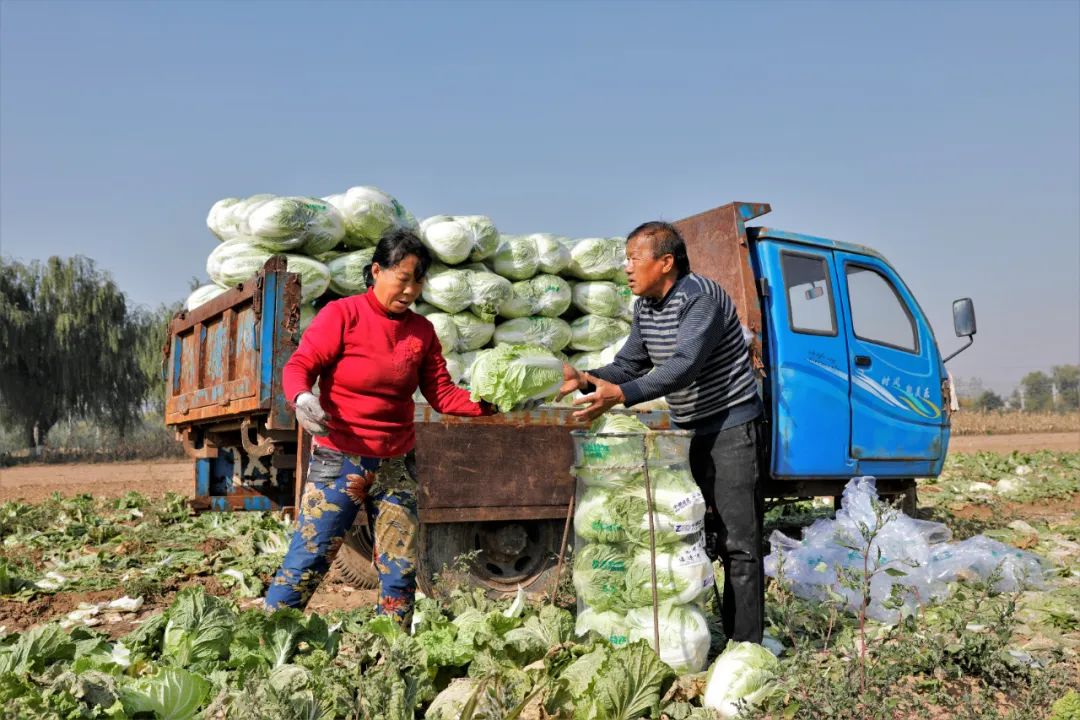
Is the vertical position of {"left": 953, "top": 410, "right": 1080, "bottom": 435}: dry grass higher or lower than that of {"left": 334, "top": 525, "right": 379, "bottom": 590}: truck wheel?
higher

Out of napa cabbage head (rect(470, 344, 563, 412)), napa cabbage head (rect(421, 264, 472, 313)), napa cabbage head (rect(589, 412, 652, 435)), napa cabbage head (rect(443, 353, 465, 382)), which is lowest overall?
napa cabbage head (rect(589, 412, 652, 435))

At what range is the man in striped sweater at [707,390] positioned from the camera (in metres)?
3.77

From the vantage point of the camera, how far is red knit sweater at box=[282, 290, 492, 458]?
360cm

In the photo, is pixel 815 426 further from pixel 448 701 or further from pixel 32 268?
pixel 32 268

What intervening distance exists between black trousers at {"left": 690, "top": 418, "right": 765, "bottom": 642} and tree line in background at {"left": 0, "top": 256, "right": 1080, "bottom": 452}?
90.8 ft

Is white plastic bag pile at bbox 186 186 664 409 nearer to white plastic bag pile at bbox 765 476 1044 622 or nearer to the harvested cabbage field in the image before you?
white plastic bag pile at bbox 765 476 1044 622

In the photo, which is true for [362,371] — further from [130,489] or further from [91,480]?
[91,480]

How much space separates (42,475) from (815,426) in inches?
882

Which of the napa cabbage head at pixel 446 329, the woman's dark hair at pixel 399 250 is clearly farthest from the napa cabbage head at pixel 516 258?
the woman's dark hair at pixel 399 250

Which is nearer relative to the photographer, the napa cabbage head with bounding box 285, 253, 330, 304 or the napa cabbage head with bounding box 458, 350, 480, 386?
the napa cabbage head with bounding box 285, 253, 330, 304

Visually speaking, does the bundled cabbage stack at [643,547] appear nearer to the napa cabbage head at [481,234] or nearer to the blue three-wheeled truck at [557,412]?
the blue three-wheeled truck at [557,412]

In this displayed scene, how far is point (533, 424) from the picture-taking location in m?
5.41

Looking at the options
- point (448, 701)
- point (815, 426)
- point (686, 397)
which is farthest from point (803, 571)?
point (448, 701)

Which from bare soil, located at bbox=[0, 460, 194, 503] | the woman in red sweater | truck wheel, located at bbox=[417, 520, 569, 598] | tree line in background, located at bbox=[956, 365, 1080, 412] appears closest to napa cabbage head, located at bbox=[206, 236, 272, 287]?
truck wheel, located at bbox=[417, 520, 569, 598]
